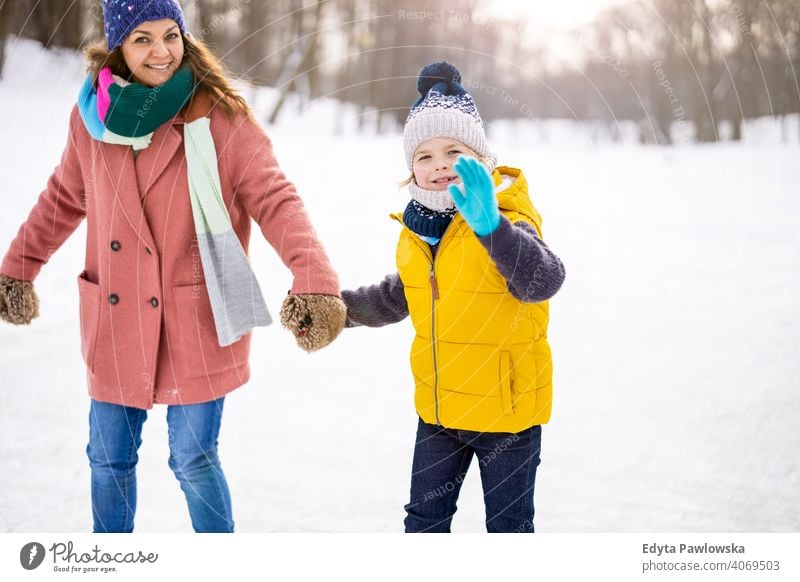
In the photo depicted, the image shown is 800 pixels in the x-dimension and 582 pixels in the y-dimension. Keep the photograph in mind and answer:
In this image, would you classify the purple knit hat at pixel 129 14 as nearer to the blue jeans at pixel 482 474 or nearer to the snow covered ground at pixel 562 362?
the blue jeans at pixel 482 474

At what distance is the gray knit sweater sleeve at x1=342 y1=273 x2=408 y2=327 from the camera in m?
1.59

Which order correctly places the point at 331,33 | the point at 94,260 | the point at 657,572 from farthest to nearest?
the point at 331,33
the point at 657,572
the point at 94,260

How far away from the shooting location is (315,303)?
146cm

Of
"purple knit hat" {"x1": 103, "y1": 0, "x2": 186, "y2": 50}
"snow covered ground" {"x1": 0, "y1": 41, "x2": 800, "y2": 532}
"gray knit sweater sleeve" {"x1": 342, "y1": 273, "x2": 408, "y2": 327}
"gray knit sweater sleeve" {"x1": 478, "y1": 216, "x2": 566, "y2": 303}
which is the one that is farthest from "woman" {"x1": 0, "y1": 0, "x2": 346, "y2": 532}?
"snow covered ground" {"x1": 0, "y1": 41, "x2": 800, "y2": 532}

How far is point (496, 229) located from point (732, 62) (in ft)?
5.51

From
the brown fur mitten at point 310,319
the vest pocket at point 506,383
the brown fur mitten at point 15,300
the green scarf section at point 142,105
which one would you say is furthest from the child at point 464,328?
the brown fur mitten at point 15,300

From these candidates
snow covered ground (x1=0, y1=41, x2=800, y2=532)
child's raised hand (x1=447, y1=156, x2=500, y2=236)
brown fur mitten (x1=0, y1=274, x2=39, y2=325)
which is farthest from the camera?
snow covered ground (x1=0, y1=41, x2=800, y2=532)

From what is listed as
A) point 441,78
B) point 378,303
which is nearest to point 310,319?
point 378,303

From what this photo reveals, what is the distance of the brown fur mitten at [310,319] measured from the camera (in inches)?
57.5

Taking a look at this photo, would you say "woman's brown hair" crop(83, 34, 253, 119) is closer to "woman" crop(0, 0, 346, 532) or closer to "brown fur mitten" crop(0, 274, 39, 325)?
"woman" crop(0, 0, 346, 532)

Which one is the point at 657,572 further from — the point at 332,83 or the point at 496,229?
the point at 332,83

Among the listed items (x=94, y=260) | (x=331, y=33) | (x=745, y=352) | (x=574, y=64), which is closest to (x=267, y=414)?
(x=94, y=260)

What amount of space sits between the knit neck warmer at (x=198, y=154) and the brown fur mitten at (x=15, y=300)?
40 cm

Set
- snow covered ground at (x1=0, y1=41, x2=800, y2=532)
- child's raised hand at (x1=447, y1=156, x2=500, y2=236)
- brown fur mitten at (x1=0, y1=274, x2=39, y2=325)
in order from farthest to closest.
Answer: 1. snow covered ground at (x1=0, y1=41, x2=800, y2=532)
2. brown fur mitten at (x1=0, y1=274, x2=39, y2=325)
3. child's raised hand at (x1=447, y1=156, x2=500, y2=236)
